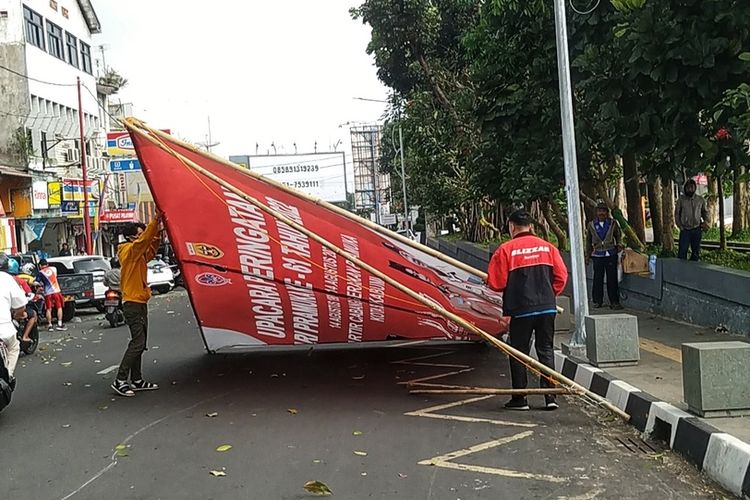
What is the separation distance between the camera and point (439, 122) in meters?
25.6

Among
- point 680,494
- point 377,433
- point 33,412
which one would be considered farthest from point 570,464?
point 33,412

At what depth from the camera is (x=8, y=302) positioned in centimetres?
812

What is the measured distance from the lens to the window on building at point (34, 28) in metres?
34.3

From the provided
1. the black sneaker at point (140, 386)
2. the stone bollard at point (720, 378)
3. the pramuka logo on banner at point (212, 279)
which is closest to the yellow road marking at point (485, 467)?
the stone bollard at point (720, 378)

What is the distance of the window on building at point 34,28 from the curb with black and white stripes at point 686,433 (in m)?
33.2

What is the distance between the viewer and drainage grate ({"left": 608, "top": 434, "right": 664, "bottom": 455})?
598 centimetres

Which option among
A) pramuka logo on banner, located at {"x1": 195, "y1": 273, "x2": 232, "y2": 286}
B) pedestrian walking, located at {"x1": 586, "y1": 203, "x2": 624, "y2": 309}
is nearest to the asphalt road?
pramuka logo on banner, located at {"x1": 195, "y1": 273, "x2": 232, "y2": 286}

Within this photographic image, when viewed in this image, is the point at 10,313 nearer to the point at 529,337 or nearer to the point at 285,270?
the point at 285,270

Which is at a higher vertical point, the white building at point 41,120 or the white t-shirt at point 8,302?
the white building at point 41,120

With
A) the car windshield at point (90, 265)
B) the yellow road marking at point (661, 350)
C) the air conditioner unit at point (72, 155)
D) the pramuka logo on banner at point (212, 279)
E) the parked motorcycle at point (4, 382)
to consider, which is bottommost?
the yellow road marking at point (661, 350)

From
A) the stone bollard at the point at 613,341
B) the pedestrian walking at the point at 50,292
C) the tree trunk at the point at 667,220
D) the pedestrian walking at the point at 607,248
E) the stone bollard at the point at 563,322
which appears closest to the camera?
the stone bollard at the point at 613,341

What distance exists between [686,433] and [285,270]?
4.07m

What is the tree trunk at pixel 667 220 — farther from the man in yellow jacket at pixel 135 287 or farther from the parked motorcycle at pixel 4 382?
the parked motorcycle at pixel 4 382

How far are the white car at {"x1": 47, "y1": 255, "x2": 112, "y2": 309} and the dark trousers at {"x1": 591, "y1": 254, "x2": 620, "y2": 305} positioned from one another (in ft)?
41.8
